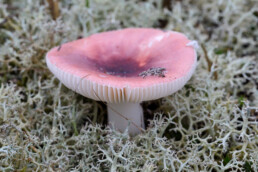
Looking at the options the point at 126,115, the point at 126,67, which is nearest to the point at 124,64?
the point at 126,67

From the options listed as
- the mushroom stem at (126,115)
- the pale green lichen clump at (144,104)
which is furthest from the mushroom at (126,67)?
the pale green lichen clump at (144,104)

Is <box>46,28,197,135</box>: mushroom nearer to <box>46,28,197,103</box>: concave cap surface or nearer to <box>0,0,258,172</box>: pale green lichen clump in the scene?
<box>46,28,197,103</box>: concave cap surface

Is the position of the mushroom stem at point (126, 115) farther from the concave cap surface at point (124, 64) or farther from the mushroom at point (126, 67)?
the concave cap surface at point (124, 64)

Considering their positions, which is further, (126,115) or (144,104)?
(144,104)

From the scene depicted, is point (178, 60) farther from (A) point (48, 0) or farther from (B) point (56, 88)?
(A) point (48, 0)

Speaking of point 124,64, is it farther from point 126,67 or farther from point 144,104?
point 144,104
